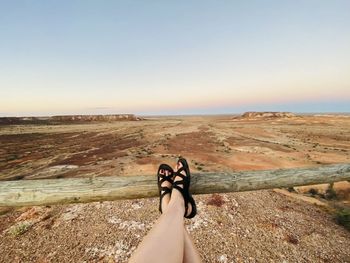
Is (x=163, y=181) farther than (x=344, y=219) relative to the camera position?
No

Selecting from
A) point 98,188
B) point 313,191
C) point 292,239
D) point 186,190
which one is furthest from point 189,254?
point 313,191

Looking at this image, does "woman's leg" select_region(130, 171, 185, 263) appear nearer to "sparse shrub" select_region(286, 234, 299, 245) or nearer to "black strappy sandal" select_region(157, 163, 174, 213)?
"black strappy sandal" select_region(157, 163, 174, 213)

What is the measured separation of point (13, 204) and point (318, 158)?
52.4ft

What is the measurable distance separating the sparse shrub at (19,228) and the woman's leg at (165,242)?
418 centimetres

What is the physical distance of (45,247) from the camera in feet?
13.2

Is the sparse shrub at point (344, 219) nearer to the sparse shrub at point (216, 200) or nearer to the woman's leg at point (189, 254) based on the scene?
the sparse shrub at point (216, 200)

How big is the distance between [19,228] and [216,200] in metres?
4.34

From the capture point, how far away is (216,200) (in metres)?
5.87

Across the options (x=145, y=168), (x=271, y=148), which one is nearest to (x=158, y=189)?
(x=145, y=168)

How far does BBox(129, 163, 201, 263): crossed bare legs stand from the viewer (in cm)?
139

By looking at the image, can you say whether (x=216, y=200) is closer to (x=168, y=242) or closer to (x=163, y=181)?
(x=163, y=181)

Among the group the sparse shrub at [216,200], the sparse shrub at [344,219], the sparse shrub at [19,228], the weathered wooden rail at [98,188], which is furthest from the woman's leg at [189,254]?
the sparse shrub at [344,219]

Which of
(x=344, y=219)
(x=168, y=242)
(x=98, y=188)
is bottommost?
(x=344, y=219)

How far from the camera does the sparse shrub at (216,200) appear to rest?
5707 mm
